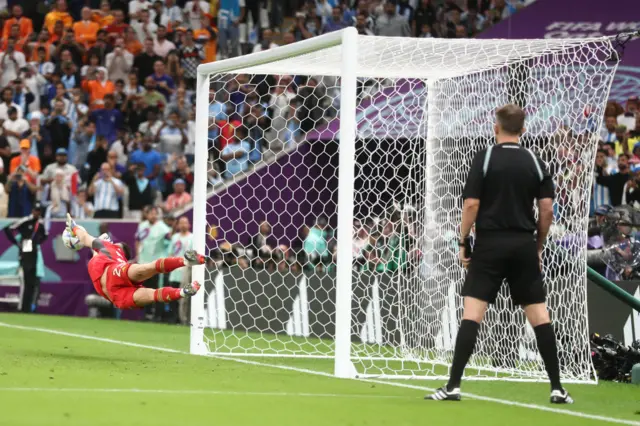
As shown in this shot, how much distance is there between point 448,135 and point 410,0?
11493 mm

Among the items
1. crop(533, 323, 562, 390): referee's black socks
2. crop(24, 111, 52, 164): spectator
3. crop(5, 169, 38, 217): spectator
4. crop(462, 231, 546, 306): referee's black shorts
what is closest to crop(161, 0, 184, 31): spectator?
crop(24, 111, 52, 164): spectator

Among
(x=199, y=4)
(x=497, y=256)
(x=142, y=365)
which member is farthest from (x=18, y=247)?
(x=497, y=256)

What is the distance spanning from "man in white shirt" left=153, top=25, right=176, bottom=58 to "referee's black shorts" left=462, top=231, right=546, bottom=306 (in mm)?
16772

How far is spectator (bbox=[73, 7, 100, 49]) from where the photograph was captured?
2505cm

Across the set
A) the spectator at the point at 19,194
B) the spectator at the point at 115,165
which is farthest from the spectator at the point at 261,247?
the spectator at the point at 19,194

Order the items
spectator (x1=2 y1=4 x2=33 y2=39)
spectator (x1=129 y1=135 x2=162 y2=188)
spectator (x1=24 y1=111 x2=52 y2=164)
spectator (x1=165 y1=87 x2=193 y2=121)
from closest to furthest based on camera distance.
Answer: spectator (x1=129 y1=135 x2=162 y2=188), spectator (x1=165 y1=87 x2=193 y2=121), spectator (x1=24 y1=111 x2=52 y2=164), spectator (x1=2 y1=4 x2=33 y2=39)

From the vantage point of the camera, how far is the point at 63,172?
2200 centimetres

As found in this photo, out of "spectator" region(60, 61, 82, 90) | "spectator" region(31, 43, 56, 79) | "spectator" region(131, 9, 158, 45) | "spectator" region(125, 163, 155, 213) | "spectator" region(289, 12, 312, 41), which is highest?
"spectator" region(131, 9, 158, 45)

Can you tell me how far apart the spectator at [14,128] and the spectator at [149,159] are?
2.70 meters

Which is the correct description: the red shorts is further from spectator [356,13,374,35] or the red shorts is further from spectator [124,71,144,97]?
spectator [124,71,144,97]

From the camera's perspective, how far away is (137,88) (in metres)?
23.7

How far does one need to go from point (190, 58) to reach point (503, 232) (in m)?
16.6

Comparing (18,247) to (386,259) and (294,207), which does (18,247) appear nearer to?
(294,207)

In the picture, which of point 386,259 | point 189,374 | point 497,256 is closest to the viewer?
point 497,256
